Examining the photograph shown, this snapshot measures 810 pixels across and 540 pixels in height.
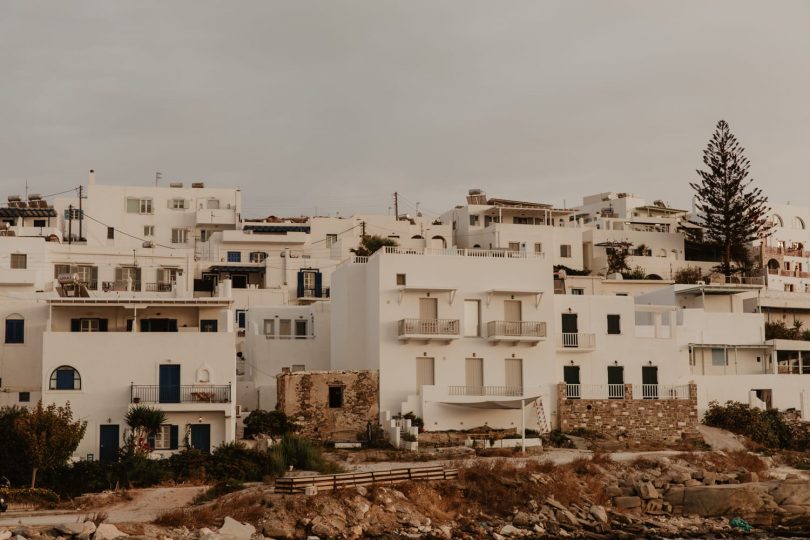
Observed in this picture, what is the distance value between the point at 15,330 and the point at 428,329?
573 inches

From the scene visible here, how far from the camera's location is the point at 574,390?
44094 mm

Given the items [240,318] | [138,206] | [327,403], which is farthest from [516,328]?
[138,206]

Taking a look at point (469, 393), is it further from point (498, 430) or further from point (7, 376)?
point (7, 376)

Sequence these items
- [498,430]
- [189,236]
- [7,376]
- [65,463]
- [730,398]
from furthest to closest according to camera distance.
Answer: [189,236] → [730,398] → [498,430] → [7,376] → [65,463]

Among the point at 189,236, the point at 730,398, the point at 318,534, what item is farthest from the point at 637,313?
the point at 189,236

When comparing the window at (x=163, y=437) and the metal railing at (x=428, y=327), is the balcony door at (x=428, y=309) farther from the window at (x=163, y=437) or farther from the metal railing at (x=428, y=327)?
the window at (x=163, y=437)

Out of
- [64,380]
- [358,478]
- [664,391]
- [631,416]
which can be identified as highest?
[64,380]

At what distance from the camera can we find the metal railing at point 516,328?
140 ft

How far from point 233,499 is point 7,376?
13032 mm

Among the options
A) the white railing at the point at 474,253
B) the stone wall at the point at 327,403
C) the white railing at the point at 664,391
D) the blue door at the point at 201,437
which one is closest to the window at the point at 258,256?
the white railing at the point at 474,253

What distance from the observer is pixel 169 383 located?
36281mm

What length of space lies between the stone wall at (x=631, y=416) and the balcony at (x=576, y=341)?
70.6 inches

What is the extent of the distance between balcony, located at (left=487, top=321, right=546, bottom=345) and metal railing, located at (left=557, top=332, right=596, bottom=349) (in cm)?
155

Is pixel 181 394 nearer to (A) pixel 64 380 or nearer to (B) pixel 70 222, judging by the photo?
(A) pixel 64 380
